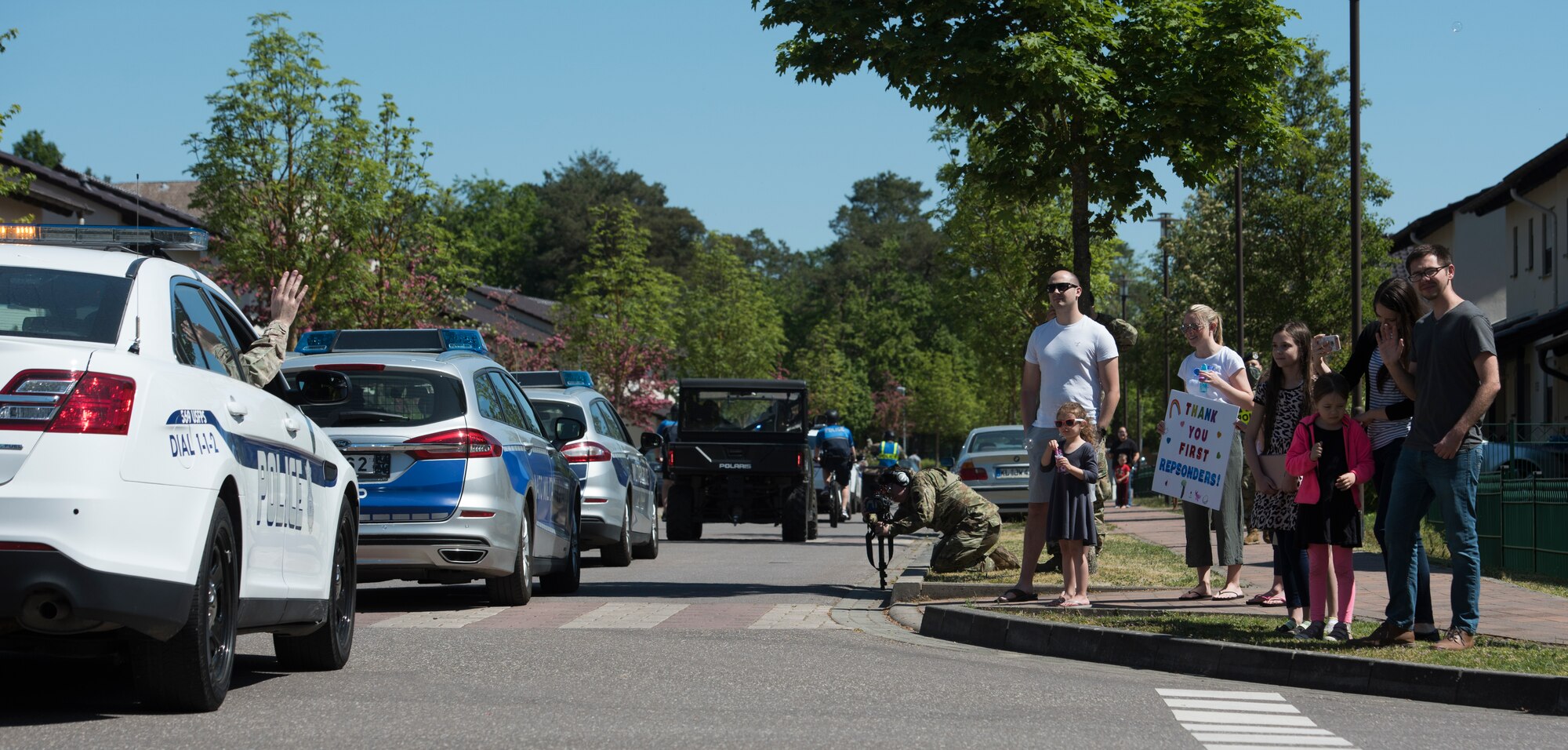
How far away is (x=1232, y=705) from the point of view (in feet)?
25.0

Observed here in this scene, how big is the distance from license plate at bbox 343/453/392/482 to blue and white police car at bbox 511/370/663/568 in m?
4.32

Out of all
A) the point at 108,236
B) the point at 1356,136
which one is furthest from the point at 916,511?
the point at 1356,136

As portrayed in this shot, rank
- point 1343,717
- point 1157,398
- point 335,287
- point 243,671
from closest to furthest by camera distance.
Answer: point 1343,717 < point 243,671 < point 335,287 < point 1157,398

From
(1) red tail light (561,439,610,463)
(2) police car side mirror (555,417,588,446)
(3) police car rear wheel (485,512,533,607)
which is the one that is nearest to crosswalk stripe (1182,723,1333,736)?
(3) police car rear wheel (485,512,533,607)

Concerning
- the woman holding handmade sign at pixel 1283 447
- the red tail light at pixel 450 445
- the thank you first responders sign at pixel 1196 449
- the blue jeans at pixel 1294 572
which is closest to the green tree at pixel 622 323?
the red tail light at pixel 450 445

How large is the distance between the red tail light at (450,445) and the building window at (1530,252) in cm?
3259

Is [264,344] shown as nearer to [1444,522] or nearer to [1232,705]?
[1232,705]

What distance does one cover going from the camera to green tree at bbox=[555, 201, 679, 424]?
59.4m

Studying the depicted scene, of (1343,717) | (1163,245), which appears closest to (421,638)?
(1343,717)

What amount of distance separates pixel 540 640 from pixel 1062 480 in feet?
11.0

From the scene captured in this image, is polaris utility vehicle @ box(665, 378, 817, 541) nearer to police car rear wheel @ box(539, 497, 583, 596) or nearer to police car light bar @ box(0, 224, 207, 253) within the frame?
police car rear wheel @ box(539, 497, 583, 596)

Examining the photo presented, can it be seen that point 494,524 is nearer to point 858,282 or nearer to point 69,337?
point 69,337

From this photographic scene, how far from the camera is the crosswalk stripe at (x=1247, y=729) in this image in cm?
688

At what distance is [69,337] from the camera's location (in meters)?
6.10
